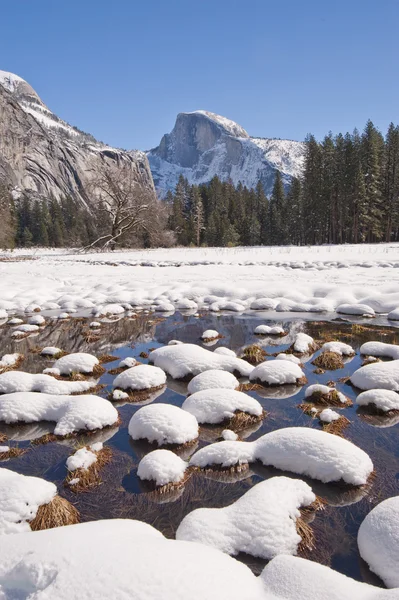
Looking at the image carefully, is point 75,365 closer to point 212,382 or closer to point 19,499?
point 212,382

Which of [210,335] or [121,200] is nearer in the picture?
[210,335]

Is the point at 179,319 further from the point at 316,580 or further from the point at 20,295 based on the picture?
the point at 316,580

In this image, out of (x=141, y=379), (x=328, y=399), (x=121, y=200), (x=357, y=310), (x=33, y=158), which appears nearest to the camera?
(x=328, y=399)

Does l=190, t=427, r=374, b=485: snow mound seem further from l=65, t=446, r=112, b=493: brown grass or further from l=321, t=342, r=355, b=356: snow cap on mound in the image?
l=321, t=342, r=355, b=356: snow cap on mound

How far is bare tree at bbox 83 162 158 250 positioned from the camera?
102 ft

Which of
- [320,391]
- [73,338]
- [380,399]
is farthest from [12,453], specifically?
[73,338]

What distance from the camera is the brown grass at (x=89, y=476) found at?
3080 millimetres

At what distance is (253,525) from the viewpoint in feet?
7.89

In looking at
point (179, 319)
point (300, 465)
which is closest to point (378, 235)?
point (179, 319)

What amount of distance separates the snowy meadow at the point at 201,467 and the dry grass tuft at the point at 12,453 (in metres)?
0.02

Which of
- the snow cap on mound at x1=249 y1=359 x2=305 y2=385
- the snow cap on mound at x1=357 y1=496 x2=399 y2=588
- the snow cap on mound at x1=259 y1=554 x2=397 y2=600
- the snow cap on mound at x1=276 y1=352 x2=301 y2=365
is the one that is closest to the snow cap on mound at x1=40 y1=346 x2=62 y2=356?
the snow cap on mound at x1=249 y1=359 x2=305 y2=385

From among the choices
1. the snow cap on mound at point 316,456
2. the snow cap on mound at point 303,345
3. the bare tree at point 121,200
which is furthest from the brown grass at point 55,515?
the bare tree at point 121,200

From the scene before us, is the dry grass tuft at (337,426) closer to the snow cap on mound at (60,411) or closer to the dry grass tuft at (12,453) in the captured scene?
the snow cap on mound at (60,411)

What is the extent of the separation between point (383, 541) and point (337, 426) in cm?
183
